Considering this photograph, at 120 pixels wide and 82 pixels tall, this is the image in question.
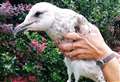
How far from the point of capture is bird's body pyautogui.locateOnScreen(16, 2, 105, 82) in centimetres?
298

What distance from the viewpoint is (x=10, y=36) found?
463 cm

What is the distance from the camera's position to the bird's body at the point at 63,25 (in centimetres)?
298

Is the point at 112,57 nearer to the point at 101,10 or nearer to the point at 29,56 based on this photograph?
the point at 29,56

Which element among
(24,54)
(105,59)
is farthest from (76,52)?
(24,54)

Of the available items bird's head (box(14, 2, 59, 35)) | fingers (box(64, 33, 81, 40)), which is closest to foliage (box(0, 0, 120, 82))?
bird's head (box(14, 2, 59, 35))

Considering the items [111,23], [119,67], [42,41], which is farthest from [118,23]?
[119,67]

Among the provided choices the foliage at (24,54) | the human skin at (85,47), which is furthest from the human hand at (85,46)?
the foliage at (24,54)

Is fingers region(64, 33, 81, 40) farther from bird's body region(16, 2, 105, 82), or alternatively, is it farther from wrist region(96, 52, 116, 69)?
wrist region(96, 52, 116, 69)

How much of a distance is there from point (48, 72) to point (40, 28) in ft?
6.09

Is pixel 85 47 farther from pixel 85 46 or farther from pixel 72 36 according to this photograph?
pixel 72 36

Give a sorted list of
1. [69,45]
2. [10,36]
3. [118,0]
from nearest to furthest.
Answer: [69,45] → [10,36] → [118,0]

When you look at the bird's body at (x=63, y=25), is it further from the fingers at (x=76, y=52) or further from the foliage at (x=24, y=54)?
the foliage at (x=24, y=54)

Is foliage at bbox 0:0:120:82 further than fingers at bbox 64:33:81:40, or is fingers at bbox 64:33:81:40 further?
foliage at bbox 0:0:120:82

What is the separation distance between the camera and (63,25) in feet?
9.75
